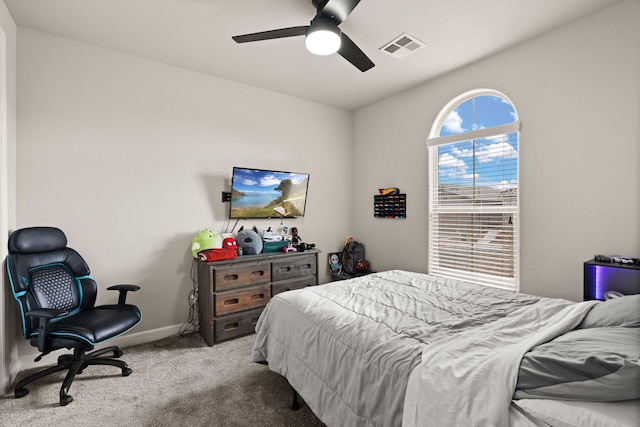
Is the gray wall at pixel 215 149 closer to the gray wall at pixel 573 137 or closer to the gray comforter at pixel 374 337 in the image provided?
the gray wall at pixel 573 137

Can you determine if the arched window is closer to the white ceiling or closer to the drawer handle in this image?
the white ceiling

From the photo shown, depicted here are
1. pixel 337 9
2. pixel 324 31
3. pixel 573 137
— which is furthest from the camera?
pixel 573 137

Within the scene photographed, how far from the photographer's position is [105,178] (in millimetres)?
2867

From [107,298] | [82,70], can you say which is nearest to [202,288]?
[107,298]

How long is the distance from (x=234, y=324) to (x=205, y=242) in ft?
2.95

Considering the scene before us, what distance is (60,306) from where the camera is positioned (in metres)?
2.41

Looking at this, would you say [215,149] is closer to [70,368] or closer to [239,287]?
[239,287]

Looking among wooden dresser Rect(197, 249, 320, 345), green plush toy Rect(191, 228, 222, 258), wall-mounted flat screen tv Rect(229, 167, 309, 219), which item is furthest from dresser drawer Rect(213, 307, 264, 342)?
wall-mounted flat screen tv Rect(229, 167, 309, 219)

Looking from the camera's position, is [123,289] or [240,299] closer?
[123,289]

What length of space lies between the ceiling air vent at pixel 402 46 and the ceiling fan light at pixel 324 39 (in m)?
0.87

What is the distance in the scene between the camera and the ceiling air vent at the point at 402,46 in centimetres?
270

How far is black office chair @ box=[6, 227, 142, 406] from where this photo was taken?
207cm

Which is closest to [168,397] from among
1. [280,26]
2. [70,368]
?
[70,368]

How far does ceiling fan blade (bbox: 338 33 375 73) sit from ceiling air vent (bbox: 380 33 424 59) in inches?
19.1
